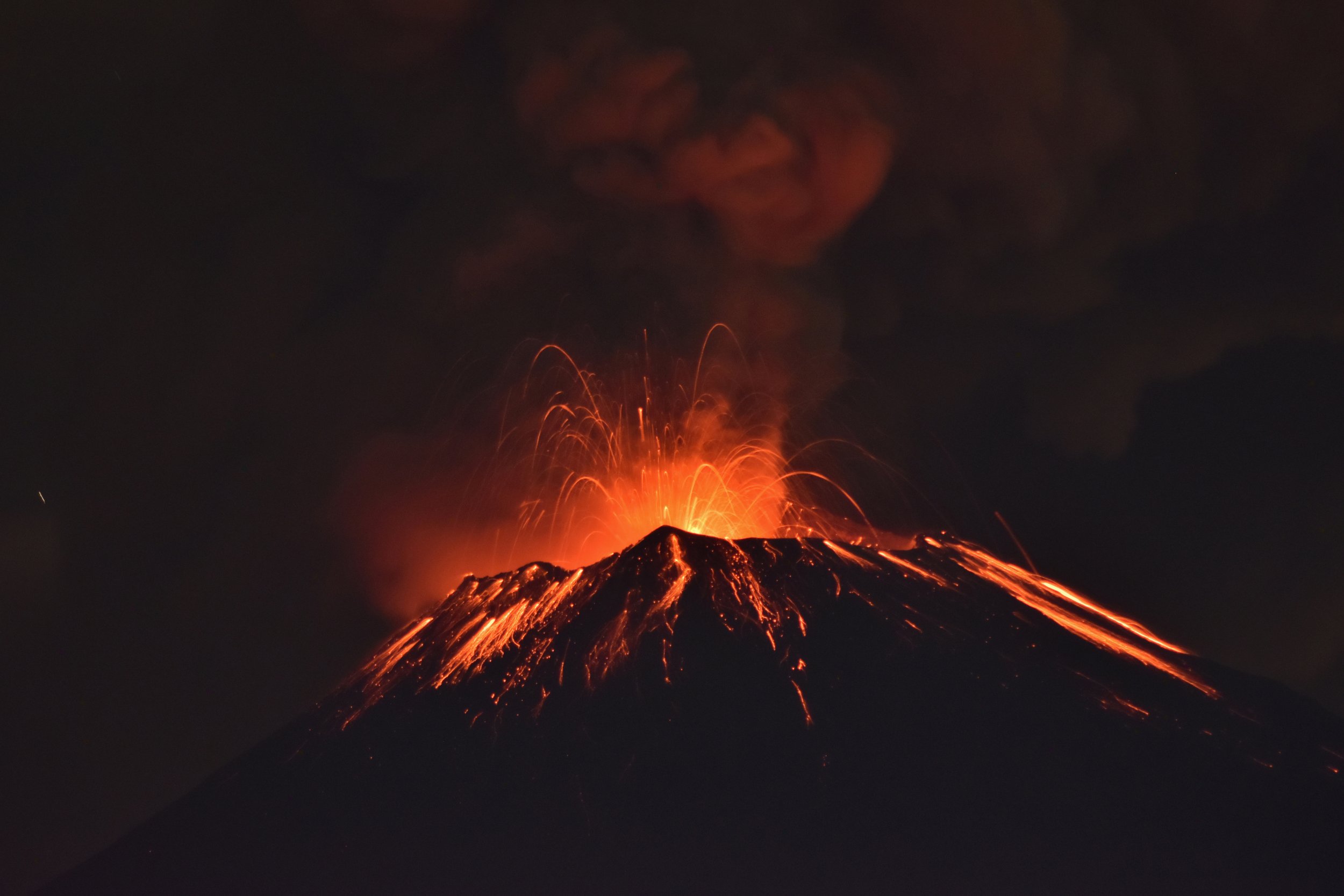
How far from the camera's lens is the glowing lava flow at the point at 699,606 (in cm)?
2167

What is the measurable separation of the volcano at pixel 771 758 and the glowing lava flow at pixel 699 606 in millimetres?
82

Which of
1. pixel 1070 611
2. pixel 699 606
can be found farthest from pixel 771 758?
pixel 1070 611

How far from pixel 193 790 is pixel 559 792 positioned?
9.68 m

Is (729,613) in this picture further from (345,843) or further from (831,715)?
(345,843)

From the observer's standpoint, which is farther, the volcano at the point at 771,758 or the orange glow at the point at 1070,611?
the orange glow at the point at 1070,611

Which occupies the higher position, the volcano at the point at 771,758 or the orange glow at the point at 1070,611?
the orange glow at the point at 1070,611

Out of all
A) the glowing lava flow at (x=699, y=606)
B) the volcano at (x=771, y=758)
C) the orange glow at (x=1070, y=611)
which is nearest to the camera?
the volcano at (x=771, y=758)

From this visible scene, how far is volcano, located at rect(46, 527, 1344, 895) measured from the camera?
638 inches

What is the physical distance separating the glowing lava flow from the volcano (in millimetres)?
82

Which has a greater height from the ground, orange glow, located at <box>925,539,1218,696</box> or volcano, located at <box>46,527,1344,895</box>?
orange glow, located at <box>925,539,1218,696</box>

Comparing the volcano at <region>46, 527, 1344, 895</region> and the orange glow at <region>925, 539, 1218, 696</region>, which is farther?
the orange glow at <region>925, 539, 1218, 696</region>

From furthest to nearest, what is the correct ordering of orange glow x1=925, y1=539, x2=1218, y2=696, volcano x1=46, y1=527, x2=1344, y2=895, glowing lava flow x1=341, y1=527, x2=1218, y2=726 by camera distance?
orange glow x1=925, y1=539, x2=1218, y2=696
glowing lava flow x1=341, y1=527, x2=1218, y2=726
volcano x1=46, y1=527, x2=1344, y2=895

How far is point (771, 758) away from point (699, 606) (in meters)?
4.68

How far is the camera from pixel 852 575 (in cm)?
2386
